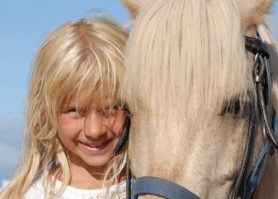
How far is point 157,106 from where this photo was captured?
3.55 metres

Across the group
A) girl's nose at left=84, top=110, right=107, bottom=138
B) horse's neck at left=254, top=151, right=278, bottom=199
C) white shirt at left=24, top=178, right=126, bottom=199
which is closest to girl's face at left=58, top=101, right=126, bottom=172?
girl's nose at left=84, top=110, right=107, bottom=138

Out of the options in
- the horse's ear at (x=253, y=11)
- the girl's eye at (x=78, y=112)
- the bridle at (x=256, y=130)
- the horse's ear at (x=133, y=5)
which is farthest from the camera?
the girl's eye at (x=78, y=112)

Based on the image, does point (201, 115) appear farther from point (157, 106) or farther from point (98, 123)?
point (98, 123)

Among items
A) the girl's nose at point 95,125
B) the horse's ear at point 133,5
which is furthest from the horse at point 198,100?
the girl's nose at point 95,125

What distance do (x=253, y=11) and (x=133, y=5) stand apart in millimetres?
824

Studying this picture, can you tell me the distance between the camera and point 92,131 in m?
4.41

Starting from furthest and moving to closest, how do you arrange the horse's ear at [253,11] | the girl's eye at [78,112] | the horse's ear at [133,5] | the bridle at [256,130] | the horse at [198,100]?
the girl's eye at [78,112] → the horse's ear at [133,5] → the horse's ear at [253,11] → the bridle at [256,130] → the horse at [198,100]

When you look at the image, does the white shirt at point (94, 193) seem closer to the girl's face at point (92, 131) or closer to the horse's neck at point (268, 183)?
the girl's face at point (92, 131)

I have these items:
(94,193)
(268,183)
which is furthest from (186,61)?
(94,193)

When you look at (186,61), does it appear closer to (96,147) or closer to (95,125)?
(95,125)

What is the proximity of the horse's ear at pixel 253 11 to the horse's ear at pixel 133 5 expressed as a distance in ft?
2.15

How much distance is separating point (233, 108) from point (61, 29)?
1842 millimetres

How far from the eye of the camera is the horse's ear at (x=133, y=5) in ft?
14.2

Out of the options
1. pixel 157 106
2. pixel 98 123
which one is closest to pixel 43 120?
pixel 98 123
